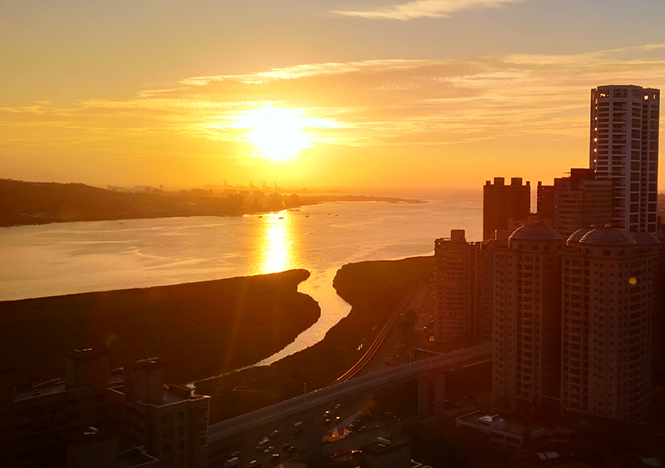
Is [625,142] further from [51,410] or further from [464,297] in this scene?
[51,410]

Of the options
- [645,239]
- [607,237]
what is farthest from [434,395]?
[645,239]

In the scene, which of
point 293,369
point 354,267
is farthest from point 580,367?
point 354,267

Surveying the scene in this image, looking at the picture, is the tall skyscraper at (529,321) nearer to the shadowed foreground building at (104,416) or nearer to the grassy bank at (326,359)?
the grassy bank at (326,359)

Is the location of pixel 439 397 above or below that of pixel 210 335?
above

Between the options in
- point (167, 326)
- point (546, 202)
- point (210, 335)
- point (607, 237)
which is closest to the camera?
point (607, 237)

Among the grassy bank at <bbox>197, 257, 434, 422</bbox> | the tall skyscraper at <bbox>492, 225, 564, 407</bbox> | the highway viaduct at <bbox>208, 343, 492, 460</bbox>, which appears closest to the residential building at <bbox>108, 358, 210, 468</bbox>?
the highway viaduct at <bbox>208, 343, 492, 460</bbox>

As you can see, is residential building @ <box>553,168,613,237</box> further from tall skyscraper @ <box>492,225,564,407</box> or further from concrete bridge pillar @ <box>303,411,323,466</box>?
concrete bridge pillar @ <box>303,411,323,466</box>
